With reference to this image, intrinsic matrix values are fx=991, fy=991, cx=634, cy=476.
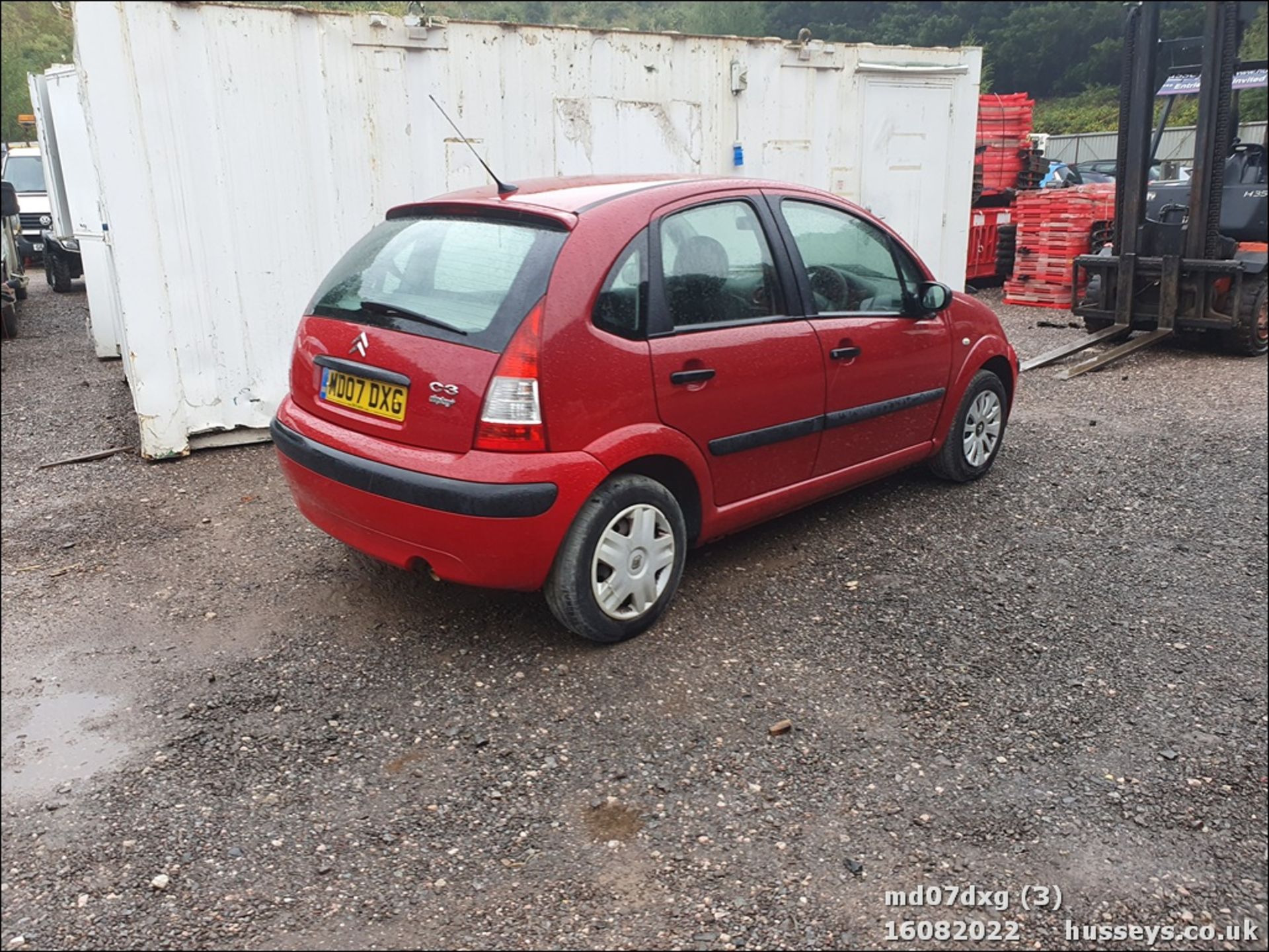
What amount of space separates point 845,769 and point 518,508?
127cm

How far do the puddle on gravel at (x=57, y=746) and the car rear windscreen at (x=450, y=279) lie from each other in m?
1.51

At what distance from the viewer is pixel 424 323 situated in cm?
333

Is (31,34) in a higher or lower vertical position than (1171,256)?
higher

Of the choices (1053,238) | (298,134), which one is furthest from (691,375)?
(1053,238)

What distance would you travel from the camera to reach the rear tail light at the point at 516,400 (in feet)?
10.4

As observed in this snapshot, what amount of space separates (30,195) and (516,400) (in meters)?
16.4

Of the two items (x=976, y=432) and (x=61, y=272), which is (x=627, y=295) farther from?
(x=61, y=272)

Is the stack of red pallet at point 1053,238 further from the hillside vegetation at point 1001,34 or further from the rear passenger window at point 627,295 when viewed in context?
the rear passenger window at point 627,295

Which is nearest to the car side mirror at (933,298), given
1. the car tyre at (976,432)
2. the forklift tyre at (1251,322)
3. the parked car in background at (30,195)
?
the car tyre at (976,432)

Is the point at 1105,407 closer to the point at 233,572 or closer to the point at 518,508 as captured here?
the point at 518,508

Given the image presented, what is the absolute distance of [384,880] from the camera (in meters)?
2.41

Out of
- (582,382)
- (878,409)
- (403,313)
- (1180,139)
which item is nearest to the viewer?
(582,382)

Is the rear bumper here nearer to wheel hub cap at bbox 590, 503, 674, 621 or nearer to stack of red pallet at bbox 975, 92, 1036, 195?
wheel hub cap at bbox 590, 503, 674, 621

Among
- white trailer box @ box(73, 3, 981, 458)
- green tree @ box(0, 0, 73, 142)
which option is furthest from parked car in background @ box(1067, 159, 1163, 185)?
green tree @ box(0, 0, 73, 142)
